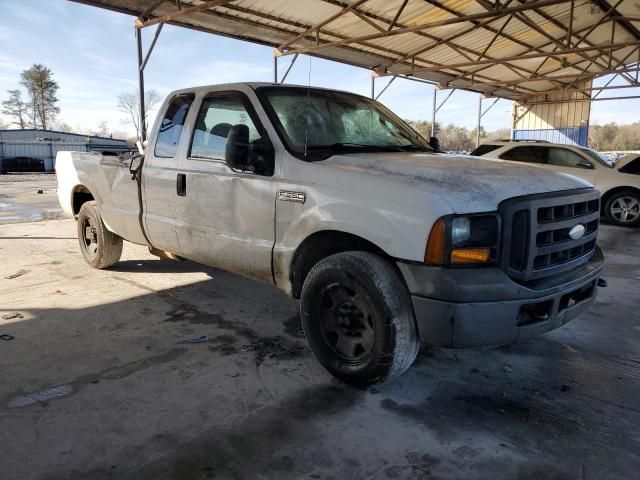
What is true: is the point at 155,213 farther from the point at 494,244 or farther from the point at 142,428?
the point at 494,244

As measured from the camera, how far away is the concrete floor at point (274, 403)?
2.33 metres

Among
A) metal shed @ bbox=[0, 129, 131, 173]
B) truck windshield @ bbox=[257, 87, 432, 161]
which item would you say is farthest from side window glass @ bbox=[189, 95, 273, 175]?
metal shed @ bbox=[0, 129, 131, 173]

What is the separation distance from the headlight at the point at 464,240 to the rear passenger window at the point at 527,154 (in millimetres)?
9322

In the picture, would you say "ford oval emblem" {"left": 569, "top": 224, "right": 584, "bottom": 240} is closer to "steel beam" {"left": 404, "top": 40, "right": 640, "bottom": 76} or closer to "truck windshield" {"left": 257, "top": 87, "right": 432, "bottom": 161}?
"truck windshield" {"left": 257, "top": 87, "right": 432, "bottom": 161}

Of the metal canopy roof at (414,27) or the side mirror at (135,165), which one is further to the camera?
the metal canopy roof at (414,27)

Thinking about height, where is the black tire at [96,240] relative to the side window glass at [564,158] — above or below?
below

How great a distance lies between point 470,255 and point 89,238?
16.1 ft

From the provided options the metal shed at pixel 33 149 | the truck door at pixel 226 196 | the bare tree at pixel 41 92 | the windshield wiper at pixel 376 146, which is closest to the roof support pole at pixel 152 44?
the truck door at pixel 226 196

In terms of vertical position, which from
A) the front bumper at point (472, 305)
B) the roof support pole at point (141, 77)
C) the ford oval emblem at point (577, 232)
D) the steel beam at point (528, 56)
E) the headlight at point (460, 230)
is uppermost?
the steel beam at point (528, 56)

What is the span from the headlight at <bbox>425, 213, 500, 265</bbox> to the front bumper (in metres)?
0.06

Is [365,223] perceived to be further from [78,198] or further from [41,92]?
[41,92]

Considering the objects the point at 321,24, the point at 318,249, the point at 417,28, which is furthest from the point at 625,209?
the point at 318,249

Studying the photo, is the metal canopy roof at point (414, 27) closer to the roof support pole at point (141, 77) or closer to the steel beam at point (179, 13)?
the steel beam at point (179, 13)

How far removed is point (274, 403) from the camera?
9.44 ft
